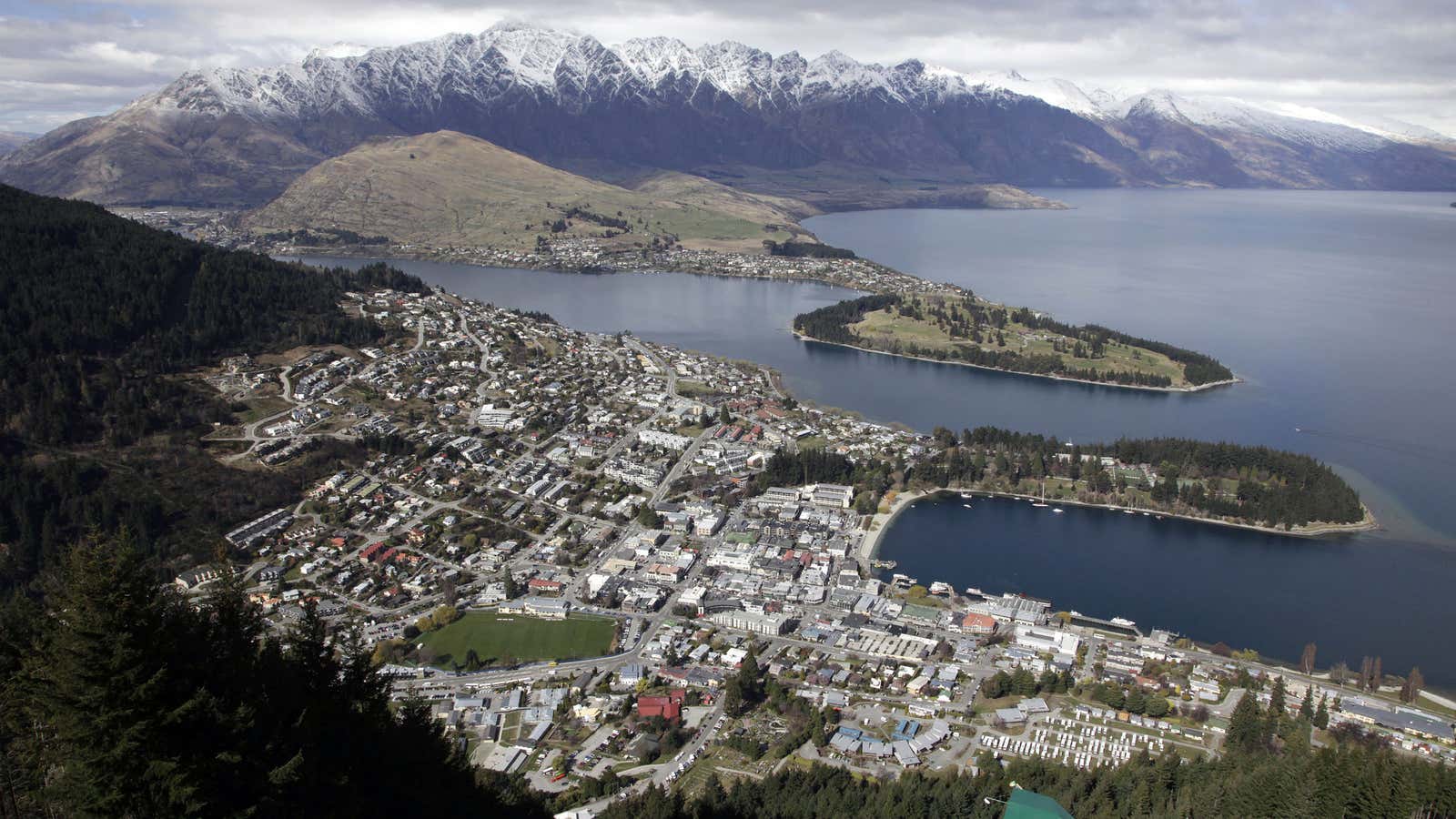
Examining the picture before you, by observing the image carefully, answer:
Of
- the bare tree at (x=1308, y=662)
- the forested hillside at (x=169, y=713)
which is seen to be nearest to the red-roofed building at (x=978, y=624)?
the bare tree at (x=1308, y=662)

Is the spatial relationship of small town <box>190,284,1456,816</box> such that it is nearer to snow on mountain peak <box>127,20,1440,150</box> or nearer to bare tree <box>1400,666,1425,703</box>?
bare tree <box>1400,666,1425,703</box>

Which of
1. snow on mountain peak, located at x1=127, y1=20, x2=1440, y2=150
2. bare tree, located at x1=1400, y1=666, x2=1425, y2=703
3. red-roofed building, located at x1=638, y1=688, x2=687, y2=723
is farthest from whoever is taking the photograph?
snow on mountain peak, located at x1=127, y1=20, x2=1440, y2=150

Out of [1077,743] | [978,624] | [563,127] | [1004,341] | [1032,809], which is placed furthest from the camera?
[563,127]

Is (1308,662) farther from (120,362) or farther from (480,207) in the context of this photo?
(480,207)

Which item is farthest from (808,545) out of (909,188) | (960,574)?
(909,188)

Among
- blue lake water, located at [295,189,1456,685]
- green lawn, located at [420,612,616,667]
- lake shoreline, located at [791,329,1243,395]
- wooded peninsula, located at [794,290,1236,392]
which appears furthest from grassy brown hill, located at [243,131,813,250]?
green lawn, located at [420,612,616,667]

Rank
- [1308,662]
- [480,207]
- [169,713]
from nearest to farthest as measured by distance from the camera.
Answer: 1. [169,713]
2. [1308,662]
3. [480,207]

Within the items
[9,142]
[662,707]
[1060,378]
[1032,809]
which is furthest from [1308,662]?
[9,142]

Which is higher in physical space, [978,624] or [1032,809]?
[1032,809]
